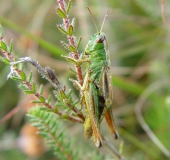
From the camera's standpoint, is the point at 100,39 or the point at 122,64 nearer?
the point at 100,39

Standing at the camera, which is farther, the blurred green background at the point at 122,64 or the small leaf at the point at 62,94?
the blurred green background at the point at 122,64

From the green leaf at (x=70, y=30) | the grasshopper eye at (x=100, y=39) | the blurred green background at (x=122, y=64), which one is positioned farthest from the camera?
the blurred green background at (x=122, y=64)

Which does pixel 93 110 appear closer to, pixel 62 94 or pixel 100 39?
pixel 62 94

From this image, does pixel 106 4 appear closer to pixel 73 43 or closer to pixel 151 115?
pixel 151 115

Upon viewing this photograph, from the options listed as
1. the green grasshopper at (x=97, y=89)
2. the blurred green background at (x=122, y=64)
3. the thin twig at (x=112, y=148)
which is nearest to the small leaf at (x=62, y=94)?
the green grasshopper at (x=97, y=89)

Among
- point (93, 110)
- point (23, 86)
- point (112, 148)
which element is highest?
point (23, 86)

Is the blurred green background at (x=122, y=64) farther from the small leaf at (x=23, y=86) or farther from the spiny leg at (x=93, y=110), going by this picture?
the small leaf at (x=23, y=86)

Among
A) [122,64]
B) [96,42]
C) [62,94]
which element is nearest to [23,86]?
[62,94]
